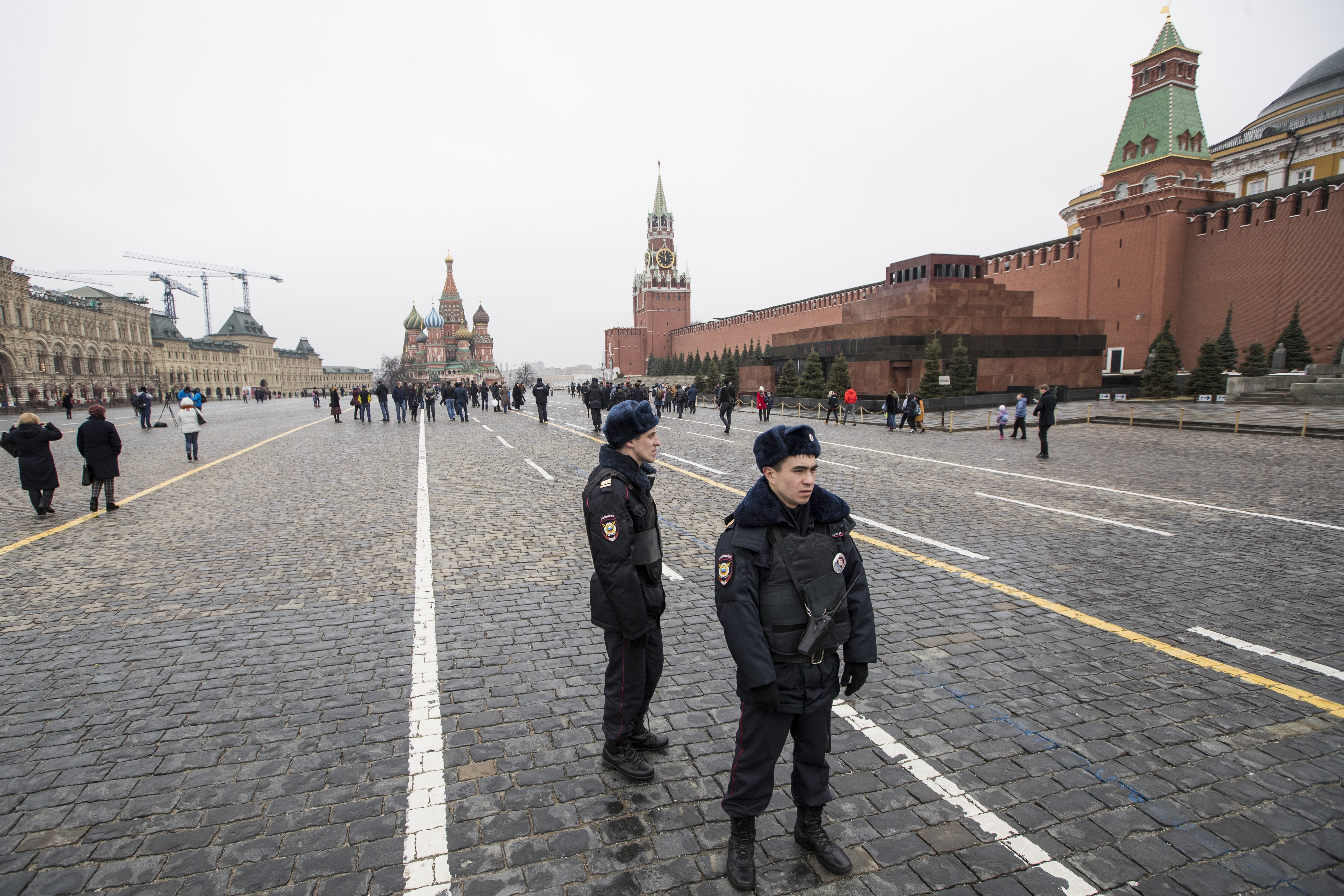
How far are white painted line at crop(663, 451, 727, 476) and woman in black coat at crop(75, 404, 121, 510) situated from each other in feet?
30.7

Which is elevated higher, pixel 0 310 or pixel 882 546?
pixel 0 310

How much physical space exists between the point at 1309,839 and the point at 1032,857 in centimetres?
123

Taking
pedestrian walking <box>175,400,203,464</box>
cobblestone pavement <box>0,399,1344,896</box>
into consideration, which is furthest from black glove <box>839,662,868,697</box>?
pedestrian walking <box>175,400,203,464</box>

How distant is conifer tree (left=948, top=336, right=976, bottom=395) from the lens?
28.7 meters

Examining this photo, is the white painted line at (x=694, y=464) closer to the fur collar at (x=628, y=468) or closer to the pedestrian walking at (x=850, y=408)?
the fur collar at (x=628, y=468)

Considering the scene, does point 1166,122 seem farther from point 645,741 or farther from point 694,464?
point 645,741

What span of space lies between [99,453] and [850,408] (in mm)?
23934

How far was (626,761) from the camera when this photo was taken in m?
3.18

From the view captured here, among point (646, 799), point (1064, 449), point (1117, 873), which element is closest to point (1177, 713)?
point (1117, 873)

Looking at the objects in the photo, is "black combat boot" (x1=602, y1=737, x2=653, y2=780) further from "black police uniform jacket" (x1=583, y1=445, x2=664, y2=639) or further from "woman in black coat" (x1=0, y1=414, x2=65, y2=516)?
"woman in black coat" (x1=0, y1=414, x2=65, y2=516)

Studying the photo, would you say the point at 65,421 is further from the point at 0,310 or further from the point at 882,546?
the point at 882,546

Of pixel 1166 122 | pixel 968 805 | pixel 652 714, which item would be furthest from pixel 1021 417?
pixel 1166 122

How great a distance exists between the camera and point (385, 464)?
13.7 metres

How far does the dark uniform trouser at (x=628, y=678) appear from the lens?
317 centimetres
